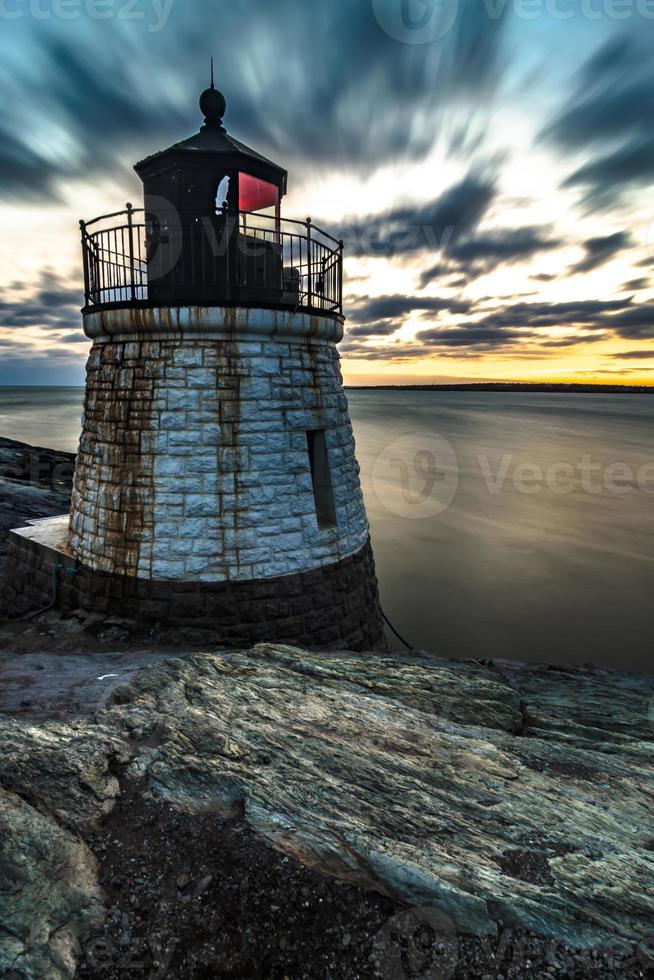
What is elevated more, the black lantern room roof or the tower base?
the black lantern room roof

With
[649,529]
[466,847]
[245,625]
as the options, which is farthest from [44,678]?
[649,529]

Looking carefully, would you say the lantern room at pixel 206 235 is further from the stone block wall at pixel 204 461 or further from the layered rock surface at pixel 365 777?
the layered rock surface at pixel 365 777

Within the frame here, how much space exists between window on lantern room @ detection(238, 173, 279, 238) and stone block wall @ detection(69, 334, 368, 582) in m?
1.93

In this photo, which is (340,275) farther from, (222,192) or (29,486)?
(29,486)

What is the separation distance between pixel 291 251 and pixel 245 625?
597 cm

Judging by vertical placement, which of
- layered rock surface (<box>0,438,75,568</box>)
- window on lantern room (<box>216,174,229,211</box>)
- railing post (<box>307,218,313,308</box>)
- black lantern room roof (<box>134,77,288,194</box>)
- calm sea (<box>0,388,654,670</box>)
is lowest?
calm sea (<box>0,388,654,670</box>)

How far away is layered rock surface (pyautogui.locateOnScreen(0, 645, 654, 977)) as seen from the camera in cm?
312

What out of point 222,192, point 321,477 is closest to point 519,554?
point 321,477

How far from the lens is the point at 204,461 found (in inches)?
308

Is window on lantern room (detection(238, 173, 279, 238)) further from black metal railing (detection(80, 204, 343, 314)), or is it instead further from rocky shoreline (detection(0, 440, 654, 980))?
rocky shoreline (detection(0, 440, 654, 980))

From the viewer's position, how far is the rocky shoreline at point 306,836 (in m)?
2.85

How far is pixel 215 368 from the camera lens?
7859 mm

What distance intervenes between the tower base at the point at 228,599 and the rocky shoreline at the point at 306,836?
209cm

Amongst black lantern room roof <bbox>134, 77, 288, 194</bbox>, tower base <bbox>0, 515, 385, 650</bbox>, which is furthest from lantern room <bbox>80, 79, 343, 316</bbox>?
tower base <bbox>0, 515, 385, 650</bbox>
